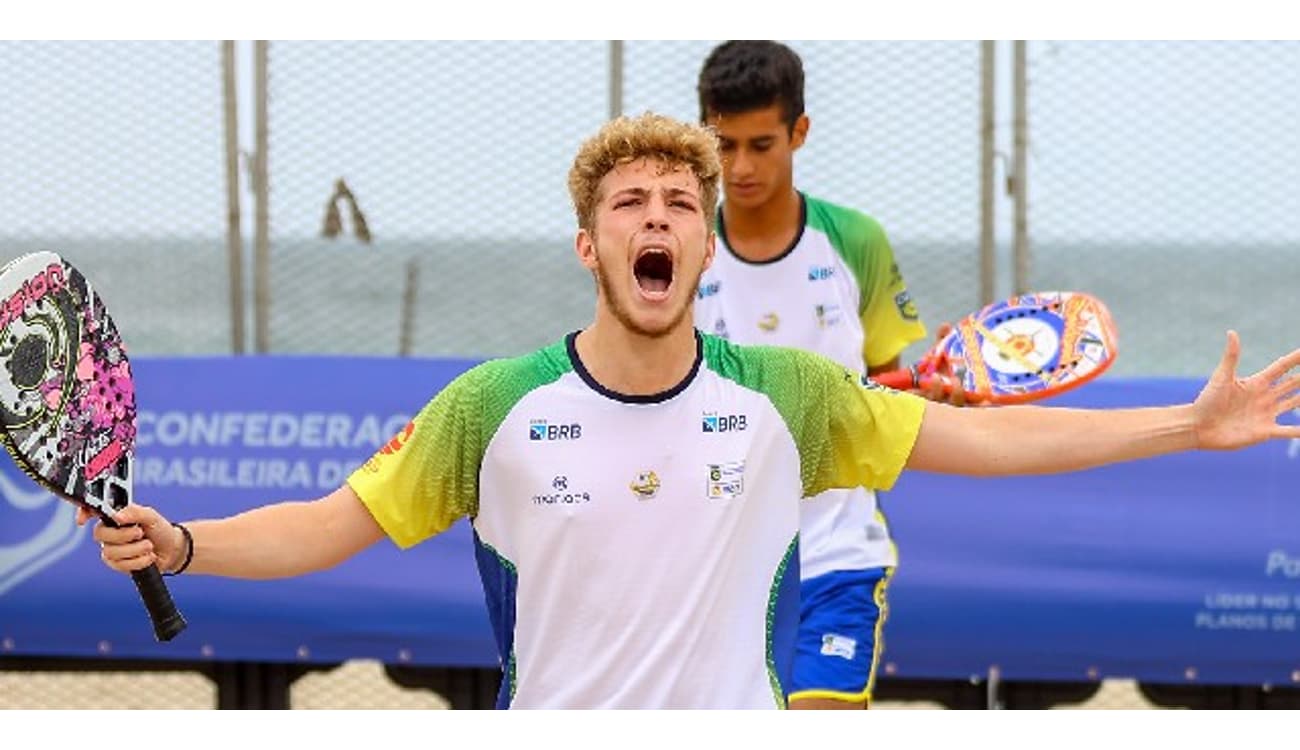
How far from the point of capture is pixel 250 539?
201 inches

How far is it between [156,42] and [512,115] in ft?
5.00

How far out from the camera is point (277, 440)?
9.70 metres

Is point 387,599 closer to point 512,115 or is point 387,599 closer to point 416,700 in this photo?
point 416,700

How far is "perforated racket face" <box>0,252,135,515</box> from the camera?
15.8 ft

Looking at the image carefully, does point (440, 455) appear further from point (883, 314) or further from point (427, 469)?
point (883, 314)

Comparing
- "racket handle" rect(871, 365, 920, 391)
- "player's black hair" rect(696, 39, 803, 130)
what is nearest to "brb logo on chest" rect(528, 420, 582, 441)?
"racket handle" rect(871, 365, 920, 391)

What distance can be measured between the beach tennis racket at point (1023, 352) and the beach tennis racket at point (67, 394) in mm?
2685

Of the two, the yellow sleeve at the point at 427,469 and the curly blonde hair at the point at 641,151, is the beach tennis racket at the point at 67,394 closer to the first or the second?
the yellow sleeve at the point at 427,469

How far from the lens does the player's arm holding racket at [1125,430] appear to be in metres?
5.26

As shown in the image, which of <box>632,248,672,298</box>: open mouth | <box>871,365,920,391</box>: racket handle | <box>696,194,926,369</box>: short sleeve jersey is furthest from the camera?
<box>696,194,926,369</box>: short sleeve jersey

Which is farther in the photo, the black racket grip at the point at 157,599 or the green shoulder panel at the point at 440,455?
the green shoulder panel at the point at 440,455

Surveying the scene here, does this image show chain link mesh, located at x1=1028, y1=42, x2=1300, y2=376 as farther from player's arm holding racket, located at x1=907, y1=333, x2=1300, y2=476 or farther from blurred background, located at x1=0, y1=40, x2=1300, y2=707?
player's arm holding racket, located at x1=907, y1=333, x2=1300, y2=476

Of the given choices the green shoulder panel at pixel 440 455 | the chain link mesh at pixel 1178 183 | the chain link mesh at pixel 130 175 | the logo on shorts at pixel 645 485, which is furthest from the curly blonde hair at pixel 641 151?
the chain link mesh at pixel 130 175

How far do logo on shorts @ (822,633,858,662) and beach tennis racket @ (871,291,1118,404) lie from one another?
77 cm
